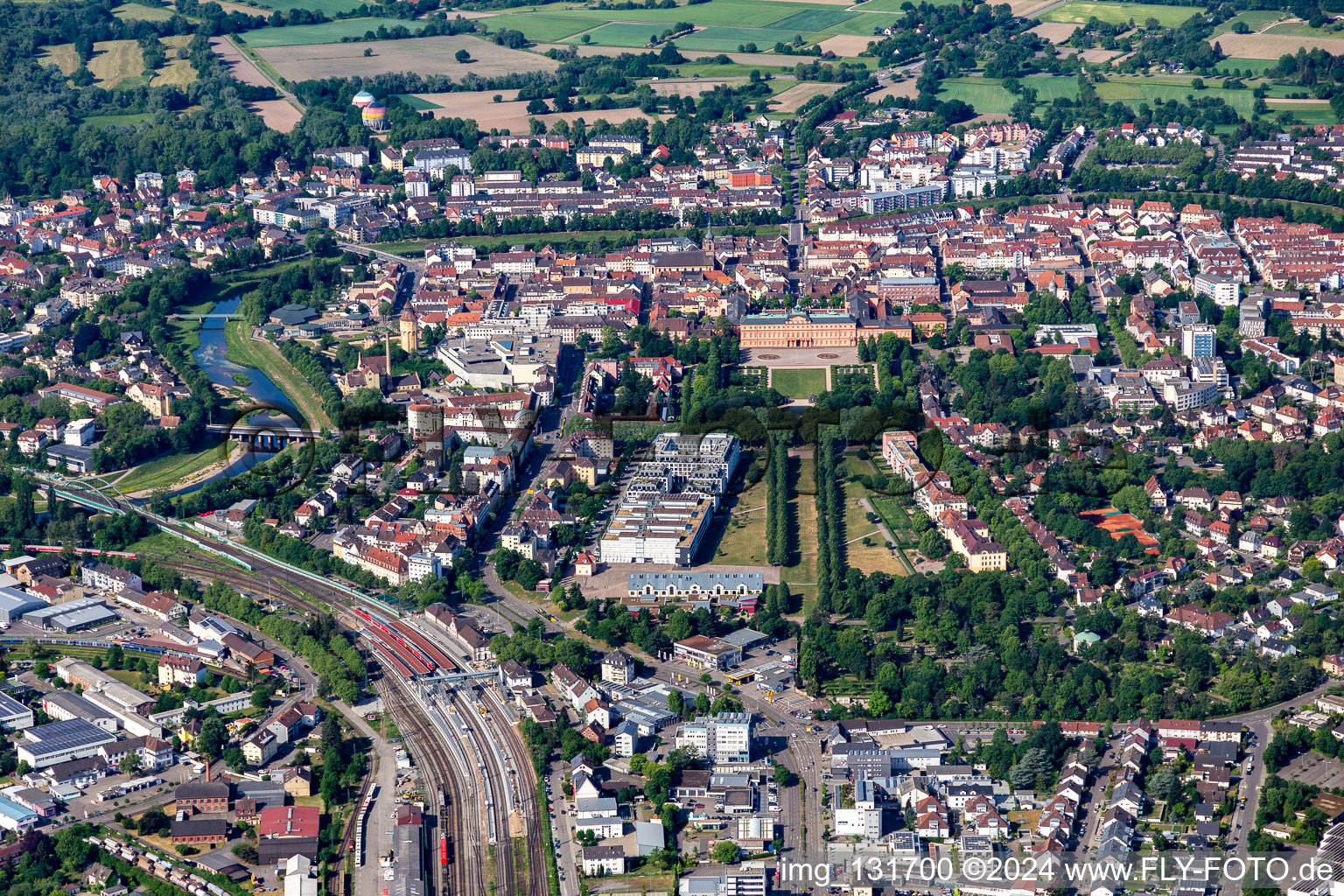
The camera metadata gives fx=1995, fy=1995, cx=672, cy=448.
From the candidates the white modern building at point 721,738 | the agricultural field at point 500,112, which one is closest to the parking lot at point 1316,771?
the white modern building at point 721,738

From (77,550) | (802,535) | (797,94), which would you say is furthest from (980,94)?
(77,550)

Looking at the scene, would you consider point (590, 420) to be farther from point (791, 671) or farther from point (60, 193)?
point (60, 193)

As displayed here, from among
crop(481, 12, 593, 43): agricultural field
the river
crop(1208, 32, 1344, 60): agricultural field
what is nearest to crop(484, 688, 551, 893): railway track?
the river

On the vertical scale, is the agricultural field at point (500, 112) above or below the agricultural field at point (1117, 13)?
below

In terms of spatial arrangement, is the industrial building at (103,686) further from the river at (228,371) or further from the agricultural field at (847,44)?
the agricultural field at (847,44)

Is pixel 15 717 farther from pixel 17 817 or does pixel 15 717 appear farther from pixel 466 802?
pixel 466 802

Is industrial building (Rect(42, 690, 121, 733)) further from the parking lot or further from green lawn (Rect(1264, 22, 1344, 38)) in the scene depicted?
A: green lawn (Rect(1264, 22, 1344, 38))

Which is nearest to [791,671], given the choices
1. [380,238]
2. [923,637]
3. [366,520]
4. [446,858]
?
[923,637]
